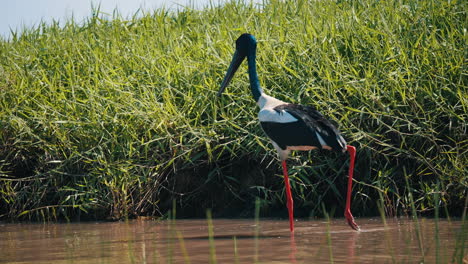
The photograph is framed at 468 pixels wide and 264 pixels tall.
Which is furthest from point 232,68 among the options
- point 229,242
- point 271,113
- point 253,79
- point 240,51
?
point 229,242

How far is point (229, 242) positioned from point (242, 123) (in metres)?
1.69

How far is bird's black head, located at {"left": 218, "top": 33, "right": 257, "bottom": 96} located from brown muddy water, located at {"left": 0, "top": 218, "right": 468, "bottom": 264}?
4.03ft

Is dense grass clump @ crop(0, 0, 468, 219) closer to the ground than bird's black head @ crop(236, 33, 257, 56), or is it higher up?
closer to the ground

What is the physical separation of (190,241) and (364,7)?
146 inches

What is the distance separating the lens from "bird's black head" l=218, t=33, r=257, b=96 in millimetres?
6012

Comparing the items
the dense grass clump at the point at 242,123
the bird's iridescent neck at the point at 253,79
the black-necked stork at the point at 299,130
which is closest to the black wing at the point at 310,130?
the black-necked stork at the point at 299,130

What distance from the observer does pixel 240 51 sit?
6.09 metres

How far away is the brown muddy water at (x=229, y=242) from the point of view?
3.90 meters

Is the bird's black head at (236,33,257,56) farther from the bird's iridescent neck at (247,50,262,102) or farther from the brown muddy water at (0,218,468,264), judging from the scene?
the brown muddy water at (0,218,468,264)

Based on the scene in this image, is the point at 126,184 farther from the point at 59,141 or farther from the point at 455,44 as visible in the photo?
the point at 455,44

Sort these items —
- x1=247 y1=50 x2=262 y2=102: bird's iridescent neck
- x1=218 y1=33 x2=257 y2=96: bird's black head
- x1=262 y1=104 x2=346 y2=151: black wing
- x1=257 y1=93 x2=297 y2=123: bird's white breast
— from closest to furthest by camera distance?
1. x1=262 y1=104 x2=346 y2=151: black wing
2. x1=257 y1=93 x2=297 y2=123: bird's white breast
3. x1=247 y1=50 x2=262 y2=102: bird's iridescent neck
4. x1=218 y1=33 x2=257 y2=96: bird's black head

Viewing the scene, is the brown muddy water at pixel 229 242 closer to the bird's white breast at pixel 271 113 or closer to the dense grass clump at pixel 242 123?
the dense grass clump at pixel 242 123

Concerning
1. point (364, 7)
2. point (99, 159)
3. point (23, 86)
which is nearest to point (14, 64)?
point (23, 86)

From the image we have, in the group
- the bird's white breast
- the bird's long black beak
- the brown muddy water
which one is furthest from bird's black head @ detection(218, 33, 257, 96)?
the brown muddy water
